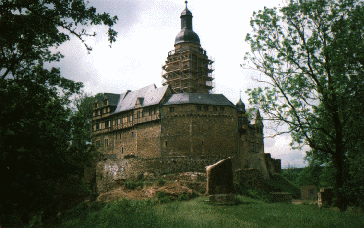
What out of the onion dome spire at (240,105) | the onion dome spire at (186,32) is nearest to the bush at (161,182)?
the onion dome spire at (240,105)

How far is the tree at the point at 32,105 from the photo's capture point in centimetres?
1229

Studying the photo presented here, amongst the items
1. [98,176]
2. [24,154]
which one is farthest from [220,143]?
[24,154]

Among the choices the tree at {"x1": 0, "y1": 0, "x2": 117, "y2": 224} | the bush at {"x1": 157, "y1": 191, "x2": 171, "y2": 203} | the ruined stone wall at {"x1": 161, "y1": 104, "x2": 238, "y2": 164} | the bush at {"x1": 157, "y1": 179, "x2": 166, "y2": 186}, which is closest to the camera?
the tree at {"x1": 0, "y1": 0, "x2": 117, "y2": 224}

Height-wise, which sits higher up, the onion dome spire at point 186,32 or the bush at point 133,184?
the onion dome spire at point 186,32

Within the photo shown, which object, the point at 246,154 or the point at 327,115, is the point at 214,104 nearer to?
the point at 246,154

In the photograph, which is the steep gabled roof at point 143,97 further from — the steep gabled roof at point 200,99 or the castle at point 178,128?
the steep gabled roof at point 200,99

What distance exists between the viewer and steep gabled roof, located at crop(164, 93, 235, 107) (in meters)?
41.9

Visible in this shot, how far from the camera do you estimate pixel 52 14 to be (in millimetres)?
11789

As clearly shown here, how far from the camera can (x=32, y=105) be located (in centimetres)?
1477

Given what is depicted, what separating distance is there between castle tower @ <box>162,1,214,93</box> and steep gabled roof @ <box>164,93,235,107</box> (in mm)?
9011

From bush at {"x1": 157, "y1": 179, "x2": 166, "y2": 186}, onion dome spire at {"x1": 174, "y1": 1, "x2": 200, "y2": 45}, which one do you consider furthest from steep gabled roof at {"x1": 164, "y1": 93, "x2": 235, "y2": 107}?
onion dome spire at {"x1": 174, "y1": 1, "x2": 200, "y2": 45}

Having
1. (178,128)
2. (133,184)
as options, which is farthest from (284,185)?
(133,184)

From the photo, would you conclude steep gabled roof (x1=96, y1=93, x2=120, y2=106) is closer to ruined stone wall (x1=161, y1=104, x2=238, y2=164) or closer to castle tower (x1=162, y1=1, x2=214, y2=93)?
castle tower (x1=162, y1=1, x2=214, y2=93)

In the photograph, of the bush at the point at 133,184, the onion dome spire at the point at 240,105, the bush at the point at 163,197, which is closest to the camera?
the bush at the point at 163,197
